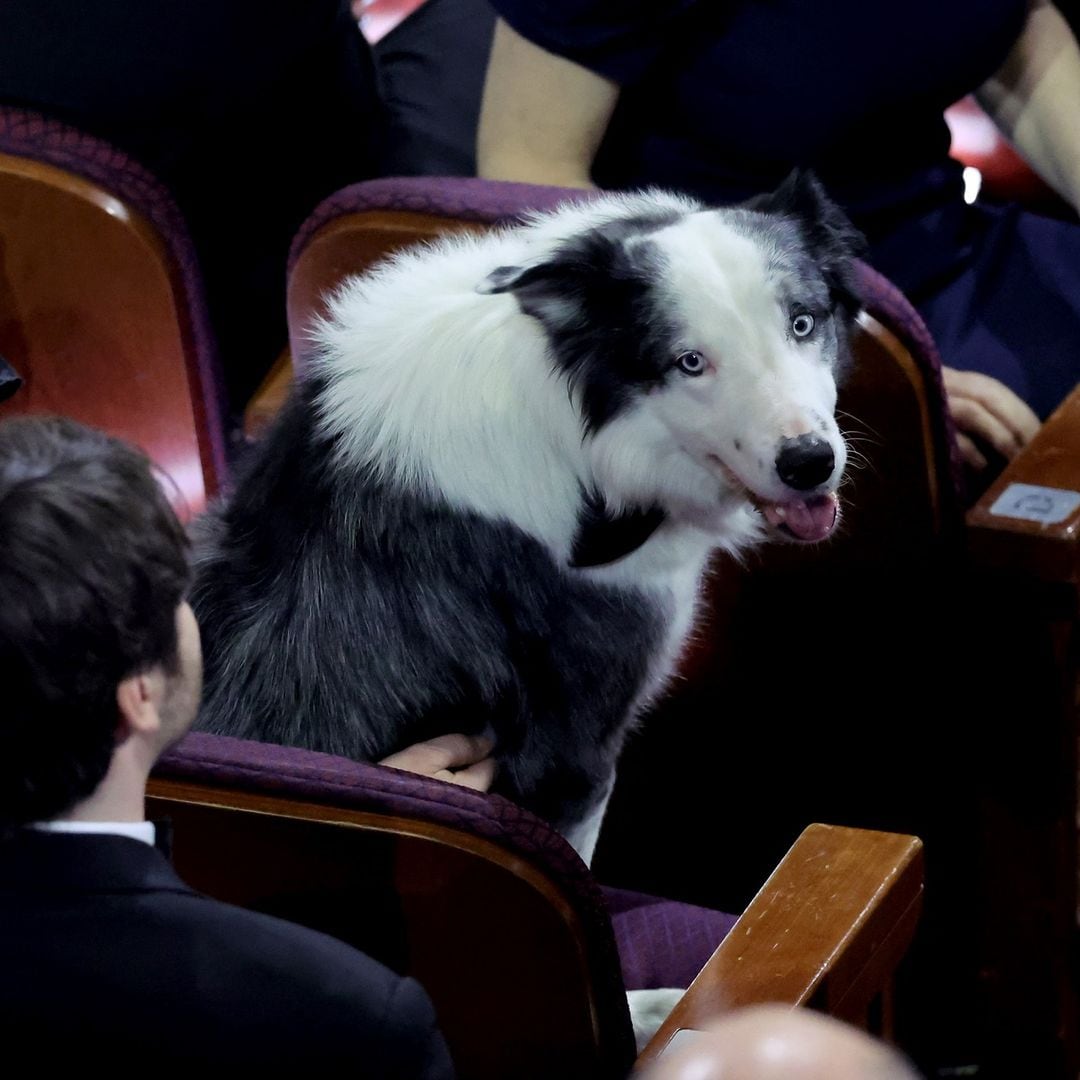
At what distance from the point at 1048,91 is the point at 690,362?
89 centimetres

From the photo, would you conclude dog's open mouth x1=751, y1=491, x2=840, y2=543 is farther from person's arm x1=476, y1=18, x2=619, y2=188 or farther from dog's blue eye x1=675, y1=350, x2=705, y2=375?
person's arm x1=476, y1=18, x2=619, y2=188

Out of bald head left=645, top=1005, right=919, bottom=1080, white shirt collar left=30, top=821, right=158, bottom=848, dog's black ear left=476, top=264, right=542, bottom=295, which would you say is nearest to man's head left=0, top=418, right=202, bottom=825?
white shirt collar left=30, top=821, right=158, bottom=848

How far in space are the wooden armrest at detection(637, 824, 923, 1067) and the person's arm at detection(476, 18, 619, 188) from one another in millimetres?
908

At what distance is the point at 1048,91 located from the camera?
1868mm

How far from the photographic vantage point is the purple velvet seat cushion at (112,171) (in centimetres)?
151

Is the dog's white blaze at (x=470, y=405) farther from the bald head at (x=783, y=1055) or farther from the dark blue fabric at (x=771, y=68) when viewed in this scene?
the bald head at (x=783, y=1055)

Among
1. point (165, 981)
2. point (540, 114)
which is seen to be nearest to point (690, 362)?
point (540, 114)

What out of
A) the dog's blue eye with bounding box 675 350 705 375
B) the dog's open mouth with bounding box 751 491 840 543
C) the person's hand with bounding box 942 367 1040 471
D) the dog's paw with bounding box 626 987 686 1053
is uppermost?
the dog's blue eye with bounding box 675 350 705 375

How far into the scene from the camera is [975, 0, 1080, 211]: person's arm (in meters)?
1.86

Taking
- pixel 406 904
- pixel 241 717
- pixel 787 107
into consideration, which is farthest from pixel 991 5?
pixel 406 904

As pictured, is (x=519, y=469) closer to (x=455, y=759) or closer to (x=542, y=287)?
(x=542, y=287)

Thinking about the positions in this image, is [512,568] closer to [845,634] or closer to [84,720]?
[845,634]

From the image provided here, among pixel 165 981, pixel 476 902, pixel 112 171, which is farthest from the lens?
pixel 112 171

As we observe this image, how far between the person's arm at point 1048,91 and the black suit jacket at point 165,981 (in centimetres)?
148
